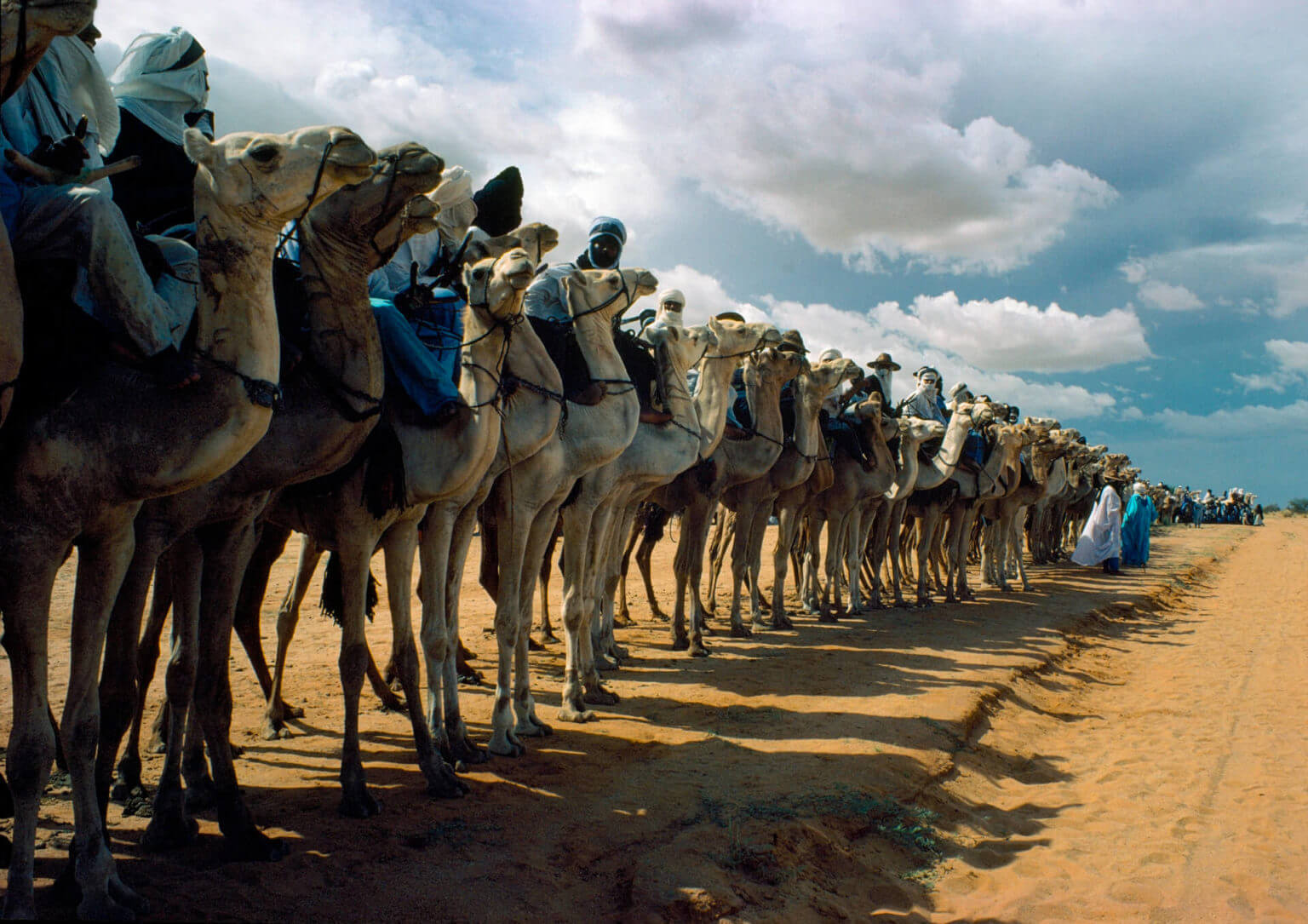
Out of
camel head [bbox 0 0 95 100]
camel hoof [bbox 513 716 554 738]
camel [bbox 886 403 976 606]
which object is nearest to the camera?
camel head [bbox 0 0 95 100]

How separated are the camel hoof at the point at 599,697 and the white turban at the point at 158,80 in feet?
17.6

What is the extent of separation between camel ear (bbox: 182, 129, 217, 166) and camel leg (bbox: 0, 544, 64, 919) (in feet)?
5.42

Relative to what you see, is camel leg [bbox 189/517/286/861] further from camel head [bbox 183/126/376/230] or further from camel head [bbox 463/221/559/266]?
camel head [bbox 463/221/559/266]

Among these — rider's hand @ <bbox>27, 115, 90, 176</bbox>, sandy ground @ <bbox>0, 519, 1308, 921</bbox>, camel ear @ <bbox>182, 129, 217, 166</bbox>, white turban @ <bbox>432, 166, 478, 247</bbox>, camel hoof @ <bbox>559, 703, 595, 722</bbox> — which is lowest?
sandy ground @ <bbox>0, 519, 1308, 921</bbox>

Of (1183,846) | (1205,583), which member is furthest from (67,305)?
(1205,583)

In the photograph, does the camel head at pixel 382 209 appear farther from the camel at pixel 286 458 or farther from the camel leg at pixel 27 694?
the camel leg at pixel 27 694

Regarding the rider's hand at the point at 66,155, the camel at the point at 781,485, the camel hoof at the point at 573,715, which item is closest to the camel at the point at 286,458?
the rider's hand at the point at 66,155

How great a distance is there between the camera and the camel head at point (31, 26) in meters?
2.72

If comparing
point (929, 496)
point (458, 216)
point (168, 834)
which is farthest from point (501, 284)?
point (929, 496)

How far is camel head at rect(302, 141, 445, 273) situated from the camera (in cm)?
448

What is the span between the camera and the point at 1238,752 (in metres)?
8.05

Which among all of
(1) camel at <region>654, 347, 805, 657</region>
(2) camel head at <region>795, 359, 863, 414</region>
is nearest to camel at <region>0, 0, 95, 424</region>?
(1) camel at <region>654, 347, 805, 657</region>

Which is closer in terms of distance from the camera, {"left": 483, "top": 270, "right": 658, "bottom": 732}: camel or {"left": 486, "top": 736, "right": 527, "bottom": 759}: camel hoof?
{"left": 486, "top": 736, "right": 527, "bottom": 759}: camel hoof

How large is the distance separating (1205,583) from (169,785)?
26.7 metres
